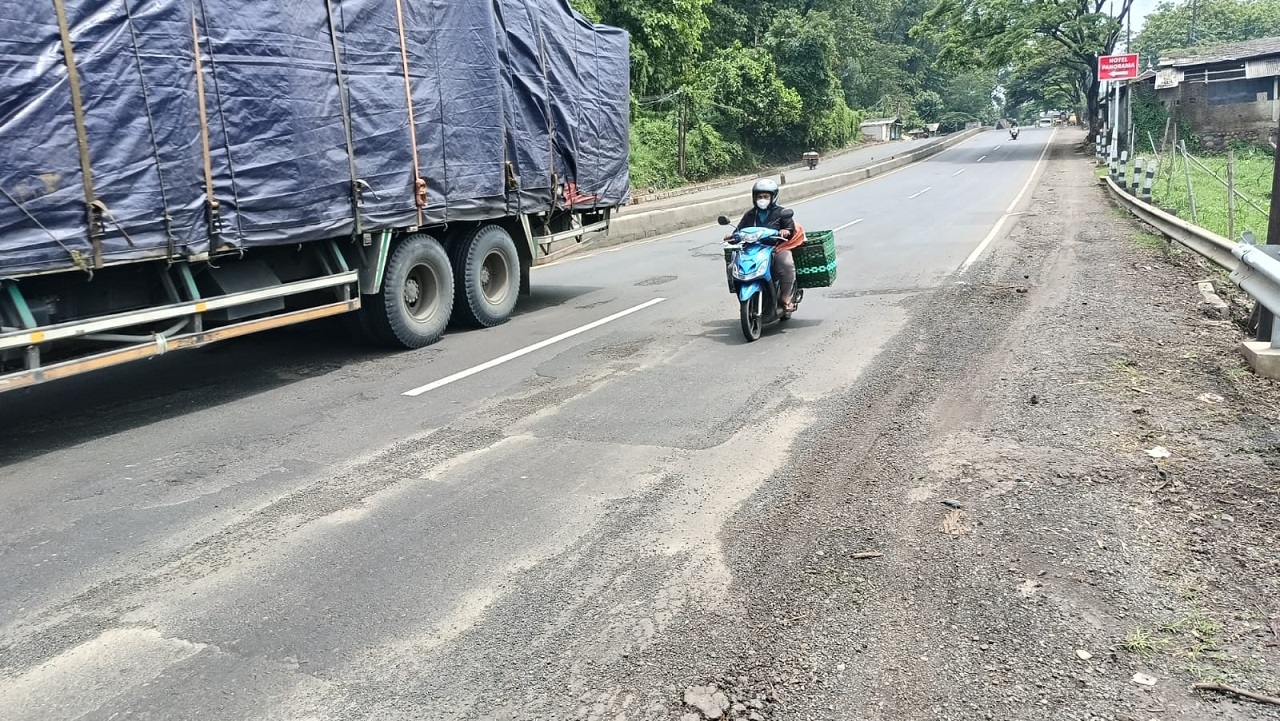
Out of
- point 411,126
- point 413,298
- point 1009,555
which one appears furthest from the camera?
point 413,298

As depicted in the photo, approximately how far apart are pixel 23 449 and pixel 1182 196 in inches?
920

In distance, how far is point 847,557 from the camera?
428cm

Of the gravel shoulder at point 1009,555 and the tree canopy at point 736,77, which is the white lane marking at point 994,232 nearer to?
the gravel shoulder at point 1009,555

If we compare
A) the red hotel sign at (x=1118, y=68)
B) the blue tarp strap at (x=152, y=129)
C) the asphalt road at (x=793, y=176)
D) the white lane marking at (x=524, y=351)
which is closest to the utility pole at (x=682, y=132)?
the asphalt road at (x=793, y=176)

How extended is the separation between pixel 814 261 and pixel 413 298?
14.0 ft

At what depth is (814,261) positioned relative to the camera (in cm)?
1021

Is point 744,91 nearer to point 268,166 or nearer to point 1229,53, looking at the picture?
point 1229,53

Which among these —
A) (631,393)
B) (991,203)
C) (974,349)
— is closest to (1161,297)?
(974,349)

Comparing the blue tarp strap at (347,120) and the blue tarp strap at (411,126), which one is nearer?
the blue tarp strap at (347,120)

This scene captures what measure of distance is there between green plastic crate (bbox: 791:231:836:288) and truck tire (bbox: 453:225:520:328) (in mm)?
3280

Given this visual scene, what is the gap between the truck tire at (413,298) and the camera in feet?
30.1

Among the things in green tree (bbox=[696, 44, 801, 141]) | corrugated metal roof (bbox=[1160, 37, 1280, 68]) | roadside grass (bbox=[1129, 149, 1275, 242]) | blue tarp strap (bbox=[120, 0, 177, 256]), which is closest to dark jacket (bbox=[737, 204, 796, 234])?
blue tarp strap (bbox=[120, 0, 177, 256])

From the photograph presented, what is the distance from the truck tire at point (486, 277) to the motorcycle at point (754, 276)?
2733 millimetres

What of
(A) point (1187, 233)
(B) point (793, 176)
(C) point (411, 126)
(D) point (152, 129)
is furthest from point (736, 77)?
(D) point (152, 129)
